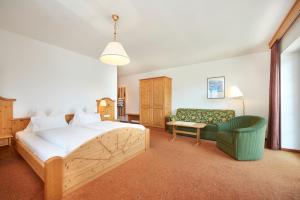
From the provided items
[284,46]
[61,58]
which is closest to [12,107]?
[61,58]

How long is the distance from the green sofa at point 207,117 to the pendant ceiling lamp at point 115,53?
298 cm

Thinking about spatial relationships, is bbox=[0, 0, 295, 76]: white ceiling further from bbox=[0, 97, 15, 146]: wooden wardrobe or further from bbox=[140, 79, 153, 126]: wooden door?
bbox=[140, 79, 153, 126]: wooden door

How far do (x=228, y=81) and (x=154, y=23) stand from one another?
330 cm

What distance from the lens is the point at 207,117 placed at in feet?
14.6

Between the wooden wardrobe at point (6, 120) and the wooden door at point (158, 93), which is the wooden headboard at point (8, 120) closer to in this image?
the wooden wardrobe at point (6, 120)

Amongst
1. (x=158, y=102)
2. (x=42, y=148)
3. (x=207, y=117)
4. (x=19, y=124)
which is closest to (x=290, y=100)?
(x=207, y=117)

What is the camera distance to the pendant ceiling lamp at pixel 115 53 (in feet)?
7.18

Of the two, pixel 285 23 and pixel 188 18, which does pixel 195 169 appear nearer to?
pixel 188 18

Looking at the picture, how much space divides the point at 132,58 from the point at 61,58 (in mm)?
2195

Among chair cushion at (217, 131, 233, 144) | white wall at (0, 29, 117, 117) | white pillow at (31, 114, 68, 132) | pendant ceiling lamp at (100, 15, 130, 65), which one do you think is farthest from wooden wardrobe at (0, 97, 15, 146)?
Result: chair cushion at (217, 131, 233, 144)

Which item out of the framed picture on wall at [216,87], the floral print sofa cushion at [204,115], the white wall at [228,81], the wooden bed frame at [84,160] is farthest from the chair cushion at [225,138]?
the wooden bed frame at [84,160]

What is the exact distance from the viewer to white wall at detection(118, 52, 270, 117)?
155 inches

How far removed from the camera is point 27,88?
3.15 metres

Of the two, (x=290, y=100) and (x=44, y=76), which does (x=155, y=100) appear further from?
(x=290, y=100)
